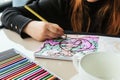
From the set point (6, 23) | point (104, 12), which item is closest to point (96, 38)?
point (104, 12)

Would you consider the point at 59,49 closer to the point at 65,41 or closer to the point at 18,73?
the point at 65,41

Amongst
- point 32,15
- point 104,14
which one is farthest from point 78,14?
point 32,15

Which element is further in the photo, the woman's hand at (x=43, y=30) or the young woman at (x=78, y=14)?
the young woman at (x=78, y=14)

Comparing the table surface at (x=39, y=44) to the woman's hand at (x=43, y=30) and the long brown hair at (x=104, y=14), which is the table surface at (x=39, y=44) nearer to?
the woman's hand at (x=43, y=30)

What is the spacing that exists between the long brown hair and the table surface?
0.23 metres

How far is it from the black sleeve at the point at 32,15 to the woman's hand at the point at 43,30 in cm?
3

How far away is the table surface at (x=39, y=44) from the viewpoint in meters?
0.60

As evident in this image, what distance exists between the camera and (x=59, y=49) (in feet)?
2.27

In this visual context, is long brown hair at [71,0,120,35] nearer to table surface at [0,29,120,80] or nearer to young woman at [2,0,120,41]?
young woman at [2,0,120,41]

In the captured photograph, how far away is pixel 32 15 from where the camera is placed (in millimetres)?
949

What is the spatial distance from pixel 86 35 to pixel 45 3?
1.08 feet

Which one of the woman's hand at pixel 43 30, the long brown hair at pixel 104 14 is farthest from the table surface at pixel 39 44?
the long brown hair at pixel 104 14

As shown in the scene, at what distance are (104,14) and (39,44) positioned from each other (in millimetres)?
397

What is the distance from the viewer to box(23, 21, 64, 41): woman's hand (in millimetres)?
762
